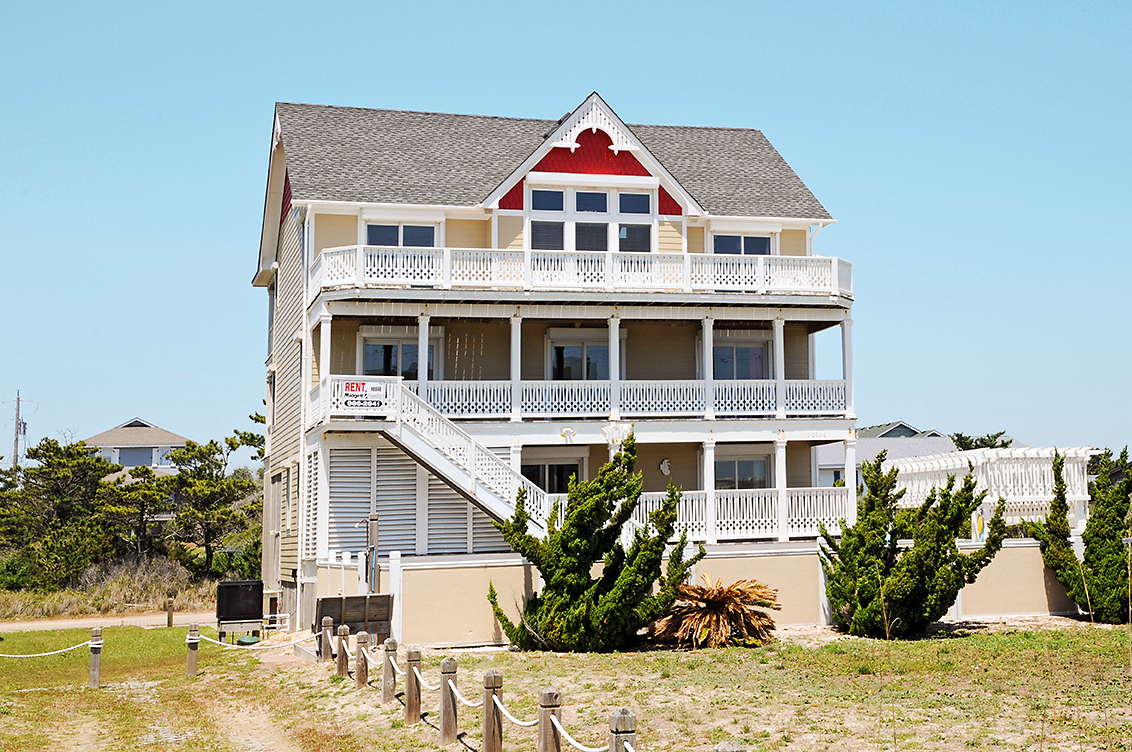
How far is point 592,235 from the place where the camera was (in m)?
28.4

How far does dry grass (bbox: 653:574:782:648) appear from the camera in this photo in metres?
20.4

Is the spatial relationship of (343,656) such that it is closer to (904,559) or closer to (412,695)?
(412,695)

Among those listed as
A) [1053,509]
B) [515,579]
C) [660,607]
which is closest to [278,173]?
[515,579]

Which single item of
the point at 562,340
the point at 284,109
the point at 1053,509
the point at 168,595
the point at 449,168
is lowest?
the point at 168,595

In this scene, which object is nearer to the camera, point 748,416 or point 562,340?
point 748,416

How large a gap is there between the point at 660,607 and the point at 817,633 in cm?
440

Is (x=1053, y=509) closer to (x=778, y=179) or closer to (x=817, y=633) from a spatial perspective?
(x=817, y=633)

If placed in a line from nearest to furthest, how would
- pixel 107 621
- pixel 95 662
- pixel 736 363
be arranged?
pixel 95 662, pixel 736 363, pixel 107 621

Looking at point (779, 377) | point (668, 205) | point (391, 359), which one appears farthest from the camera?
point (668, 205)

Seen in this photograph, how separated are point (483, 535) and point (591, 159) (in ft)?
30.5

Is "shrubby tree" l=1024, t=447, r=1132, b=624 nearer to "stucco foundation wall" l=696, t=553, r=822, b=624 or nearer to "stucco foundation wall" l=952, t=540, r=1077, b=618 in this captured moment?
"stucco foundation wall" l=952, t=540, r=1077, b=618

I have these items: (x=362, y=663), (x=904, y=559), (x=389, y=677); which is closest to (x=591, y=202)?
(x=904, y=559)

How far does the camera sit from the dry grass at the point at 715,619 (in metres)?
20.4

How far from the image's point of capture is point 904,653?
18688mm
